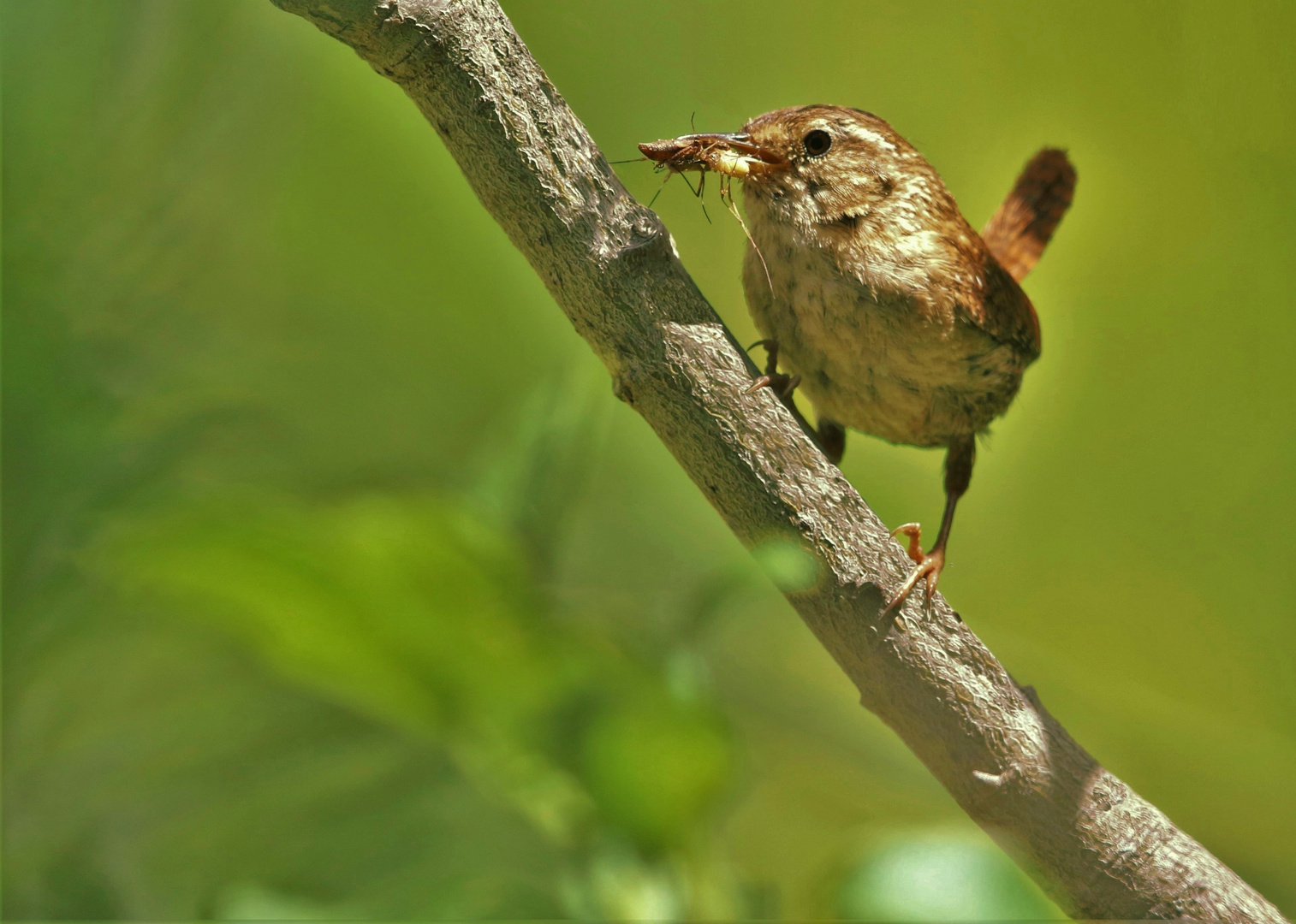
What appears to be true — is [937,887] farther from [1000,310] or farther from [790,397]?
[1000,310]

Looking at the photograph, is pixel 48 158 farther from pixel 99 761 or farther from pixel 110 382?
pixel 99 761

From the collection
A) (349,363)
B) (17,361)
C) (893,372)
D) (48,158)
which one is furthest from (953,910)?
(349,363)

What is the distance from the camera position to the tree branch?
1.37ft

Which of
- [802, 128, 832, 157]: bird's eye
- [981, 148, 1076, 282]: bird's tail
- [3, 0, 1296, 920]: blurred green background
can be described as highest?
[981, 148, 1076, 282]: bird's tail

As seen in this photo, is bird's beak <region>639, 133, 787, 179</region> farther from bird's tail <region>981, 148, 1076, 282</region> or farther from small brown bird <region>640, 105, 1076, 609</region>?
bird's tail <region>981, 148, 1076, 282</region>

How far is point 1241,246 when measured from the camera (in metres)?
1.08

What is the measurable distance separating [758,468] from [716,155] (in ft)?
1.13

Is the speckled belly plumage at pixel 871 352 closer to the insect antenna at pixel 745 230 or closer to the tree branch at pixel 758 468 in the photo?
the insect antenna at pixel 745 230

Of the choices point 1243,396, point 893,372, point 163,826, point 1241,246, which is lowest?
point 163,826

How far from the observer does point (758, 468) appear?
17.7 inches

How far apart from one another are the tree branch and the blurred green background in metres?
0.06

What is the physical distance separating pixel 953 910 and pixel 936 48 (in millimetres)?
941

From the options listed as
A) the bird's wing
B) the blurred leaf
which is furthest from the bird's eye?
the blurred leaf

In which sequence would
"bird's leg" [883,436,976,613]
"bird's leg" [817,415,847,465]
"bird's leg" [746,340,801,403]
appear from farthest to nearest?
"bird's leg" [817,415,847,465], "bird's leg" [883,436,976,613], "bird's leg" [746,340,801,403]
